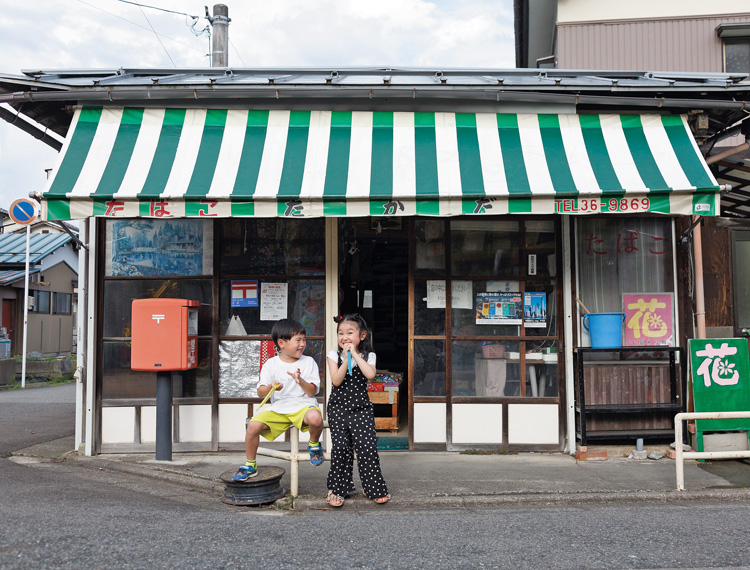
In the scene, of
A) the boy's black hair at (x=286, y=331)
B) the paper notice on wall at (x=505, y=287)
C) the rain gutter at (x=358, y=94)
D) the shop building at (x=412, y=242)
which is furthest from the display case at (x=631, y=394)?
the boy's black hair at (x=286, y=331)

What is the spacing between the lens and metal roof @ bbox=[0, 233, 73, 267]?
2512 centimetres

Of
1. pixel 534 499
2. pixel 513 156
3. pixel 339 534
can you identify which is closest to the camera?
pixel 339 534

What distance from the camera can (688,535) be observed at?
14.7ft

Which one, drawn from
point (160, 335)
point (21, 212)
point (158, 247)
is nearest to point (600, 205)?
point (160, 335)

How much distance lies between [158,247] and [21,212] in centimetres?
439

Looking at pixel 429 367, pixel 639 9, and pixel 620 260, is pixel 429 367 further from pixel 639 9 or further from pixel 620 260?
pixel 639 9

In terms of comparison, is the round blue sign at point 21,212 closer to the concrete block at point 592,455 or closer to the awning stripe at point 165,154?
the awning stripe at point 165,154

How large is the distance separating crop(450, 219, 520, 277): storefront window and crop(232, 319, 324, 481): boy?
2.56m

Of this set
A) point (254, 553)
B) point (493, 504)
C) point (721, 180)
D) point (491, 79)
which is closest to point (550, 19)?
point (721, 180)

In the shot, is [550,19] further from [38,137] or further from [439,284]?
[38,137]

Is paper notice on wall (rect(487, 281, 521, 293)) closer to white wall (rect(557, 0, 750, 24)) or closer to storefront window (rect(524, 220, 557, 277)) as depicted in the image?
storefront window (rect(524, 220, 557, 277))

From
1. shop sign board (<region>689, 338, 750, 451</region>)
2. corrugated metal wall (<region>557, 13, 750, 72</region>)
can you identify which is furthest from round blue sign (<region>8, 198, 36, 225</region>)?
corrugated metal wall (<region>557, 13, 750, 72</region>)

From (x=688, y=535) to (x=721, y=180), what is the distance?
597 cm

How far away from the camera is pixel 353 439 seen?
5461 mm
